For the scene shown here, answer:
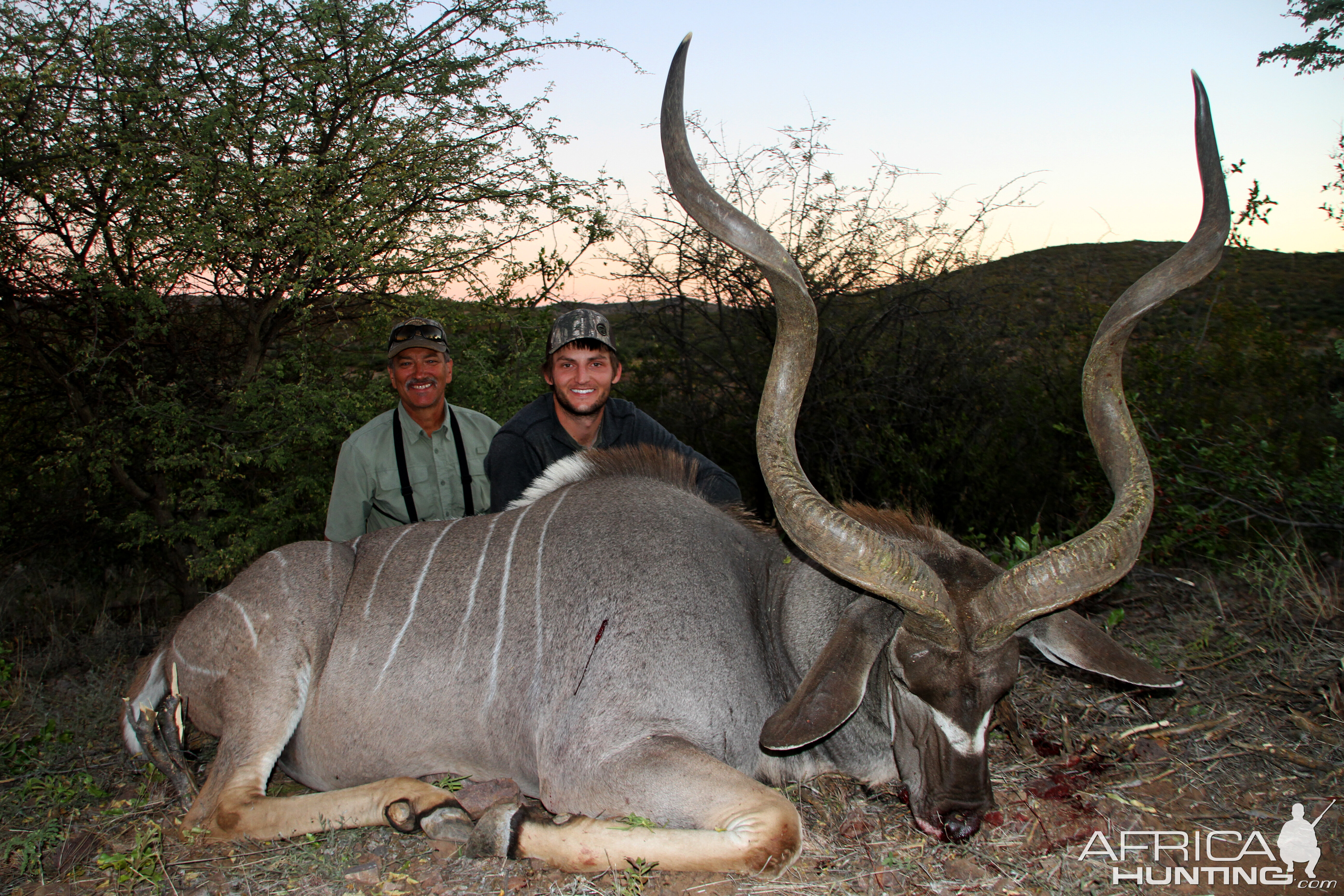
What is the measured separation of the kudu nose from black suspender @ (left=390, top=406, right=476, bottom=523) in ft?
8.84

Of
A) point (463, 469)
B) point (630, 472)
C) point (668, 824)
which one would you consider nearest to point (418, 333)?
point (463, 469)

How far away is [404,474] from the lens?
14.7 ft

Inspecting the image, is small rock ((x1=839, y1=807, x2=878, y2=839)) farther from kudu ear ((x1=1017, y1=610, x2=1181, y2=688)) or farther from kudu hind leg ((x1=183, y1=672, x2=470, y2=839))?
kudu hind leg ((x1=183, y1=672, x2=470, y2=839))

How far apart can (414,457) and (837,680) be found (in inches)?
118

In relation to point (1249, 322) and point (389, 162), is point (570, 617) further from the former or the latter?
point (1249, 322)

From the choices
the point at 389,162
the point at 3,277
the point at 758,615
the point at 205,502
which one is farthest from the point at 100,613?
the point at 758,615

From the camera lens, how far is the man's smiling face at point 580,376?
14.0ft

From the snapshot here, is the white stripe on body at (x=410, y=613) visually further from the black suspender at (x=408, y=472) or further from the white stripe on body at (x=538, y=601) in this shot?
the black suspender at (x=408, y=472)

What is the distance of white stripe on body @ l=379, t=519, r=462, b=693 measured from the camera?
3.10 metres

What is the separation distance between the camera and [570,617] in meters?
2.90

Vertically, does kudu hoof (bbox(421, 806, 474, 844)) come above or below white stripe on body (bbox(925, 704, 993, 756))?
below

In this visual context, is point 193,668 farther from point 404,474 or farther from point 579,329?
point 579,329

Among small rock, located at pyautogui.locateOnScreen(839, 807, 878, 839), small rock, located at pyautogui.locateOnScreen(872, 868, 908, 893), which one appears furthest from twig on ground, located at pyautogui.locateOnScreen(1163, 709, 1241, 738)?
small rock, located at pyautogui.locateOnScreen(872, 868, 908, 893)

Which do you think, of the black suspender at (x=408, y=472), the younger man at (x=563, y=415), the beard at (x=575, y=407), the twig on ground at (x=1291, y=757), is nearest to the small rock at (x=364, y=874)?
the younger man at (x=563, y=415)
